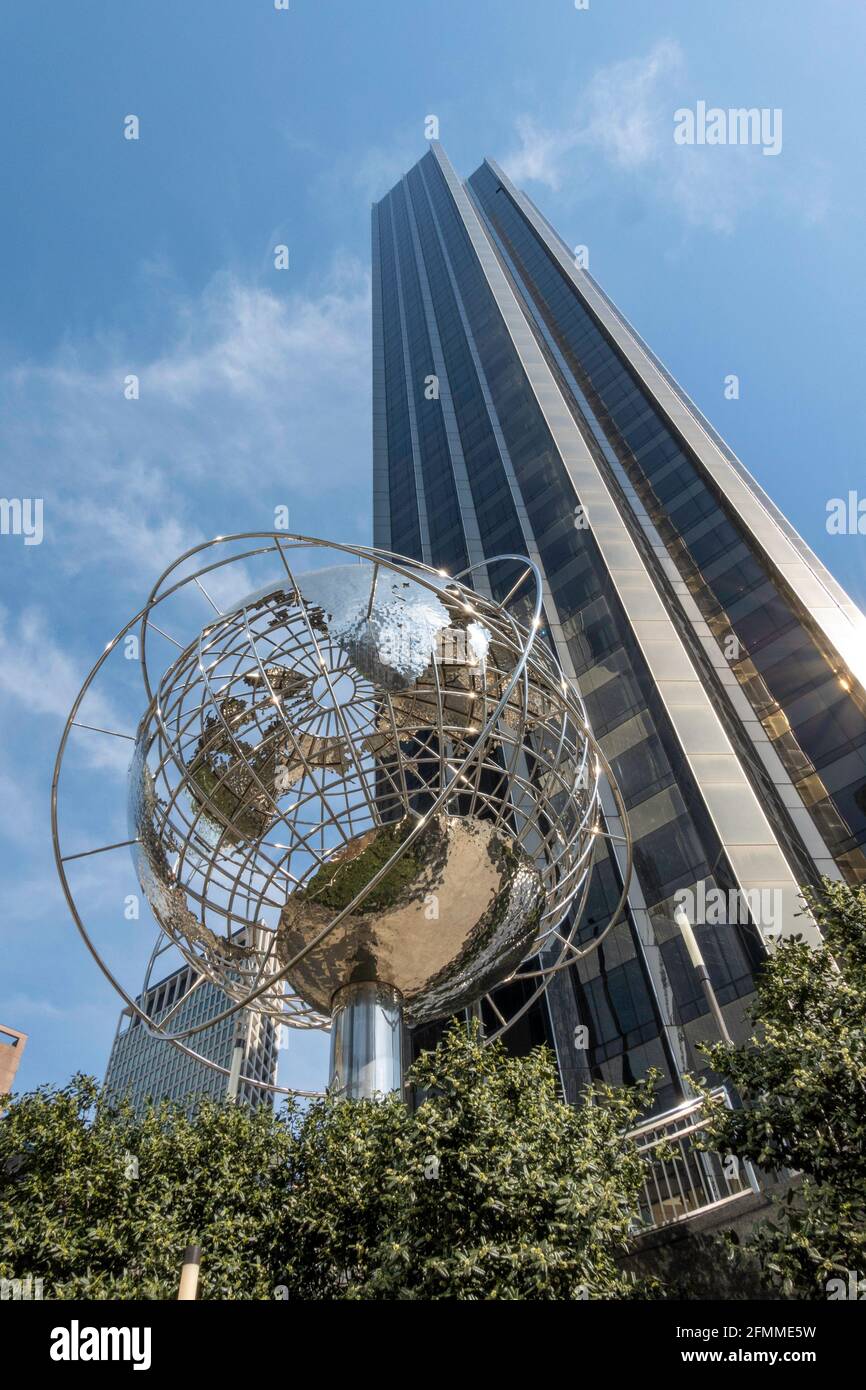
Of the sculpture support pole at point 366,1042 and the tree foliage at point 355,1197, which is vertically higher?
the sculpture support pole at point 366,1042

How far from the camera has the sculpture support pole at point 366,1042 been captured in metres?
7.96

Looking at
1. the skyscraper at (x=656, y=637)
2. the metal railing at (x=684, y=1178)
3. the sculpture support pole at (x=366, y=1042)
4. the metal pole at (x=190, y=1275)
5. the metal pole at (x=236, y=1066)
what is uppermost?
the skyscraper at (x=656, y=637)

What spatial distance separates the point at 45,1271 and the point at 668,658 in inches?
792

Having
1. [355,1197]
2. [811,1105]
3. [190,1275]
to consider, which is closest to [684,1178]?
[811,1105]

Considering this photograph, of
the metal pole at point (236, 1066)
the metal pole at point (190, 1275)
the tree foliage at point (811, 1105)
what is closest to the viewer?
the metal pole at point (190, 1275)

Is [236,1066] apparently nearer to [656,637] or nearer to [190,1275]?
[190,1275]

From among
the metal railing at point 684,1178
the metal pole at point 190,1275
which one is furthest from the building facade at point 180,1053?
the metal pole at point 190,1275

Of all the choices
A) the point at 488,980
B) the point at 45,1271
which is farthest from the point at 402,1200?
the point at 45,1271

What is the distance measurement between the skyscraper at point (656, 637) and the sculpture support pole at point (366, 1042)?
425 inches

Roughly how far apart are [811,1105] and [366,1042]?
4194 mm

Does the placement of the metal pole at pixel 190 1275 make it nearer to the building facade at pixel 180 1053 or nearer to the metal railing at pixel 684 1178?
the metal railing at pixel 684 1178

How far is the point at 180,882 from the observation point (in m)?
8.98

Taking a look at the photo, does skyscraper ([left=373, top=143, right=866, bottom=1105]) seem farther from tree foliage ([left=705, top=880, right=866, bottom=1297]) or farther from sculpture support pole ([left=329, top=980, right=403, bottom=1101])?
sculpture support pole ([left=329, top=980, right=403, bottom=1101])

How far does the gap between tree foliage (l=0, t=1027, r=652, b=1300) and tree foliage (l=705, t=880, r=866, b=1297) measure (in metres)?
1.37
